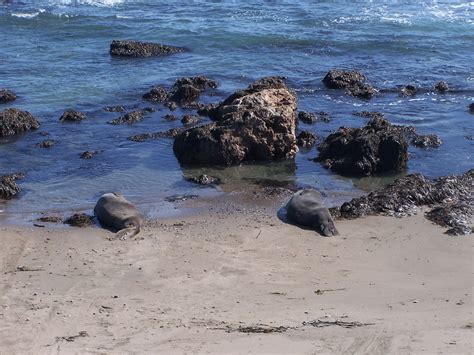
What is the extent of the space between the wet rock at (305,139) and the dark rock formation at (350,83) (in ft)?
12.1

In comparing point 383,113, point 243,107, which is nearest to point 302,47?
point 383,113

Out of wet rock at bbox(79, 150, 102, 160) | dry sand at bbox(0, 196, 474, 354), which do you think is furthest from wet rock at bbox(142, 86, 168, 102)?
dry sand at bbox(0, 196, 474, 354)

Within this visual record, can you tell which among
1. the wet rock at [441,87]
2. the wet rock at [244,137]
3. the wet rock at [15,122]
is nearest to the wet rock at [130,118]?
the wet rock at [15,122]

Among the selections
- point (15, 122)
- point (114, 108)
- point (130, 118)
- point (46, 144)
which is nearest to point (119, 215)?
point (46, 144)

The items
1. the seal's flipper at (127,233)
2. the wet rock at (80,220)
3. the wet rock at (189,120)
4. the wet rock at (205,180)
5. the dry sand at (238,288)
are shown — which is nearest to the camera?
the dry sand at (238,288)

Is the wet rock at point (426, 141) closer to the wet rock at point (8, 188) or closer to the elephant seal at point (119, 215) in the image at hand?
the elephant seal at point (119, 215)

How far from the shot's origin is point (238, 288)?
9.67m

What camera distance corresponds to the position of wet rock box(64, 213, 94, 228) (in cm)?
1198

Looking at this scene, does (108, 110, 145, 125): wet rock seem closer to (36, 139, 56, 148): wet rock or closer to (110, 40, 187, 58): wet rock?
(36, 139, 56, 148): wet rock

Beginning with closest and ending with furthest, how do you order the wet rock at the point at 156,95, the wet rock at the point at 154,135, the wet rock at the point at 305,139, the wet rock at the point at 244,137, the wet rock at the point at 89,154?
1. the wet rock at the point at 244,137
2. the wet rock at the point at 89,154
3. the wet rock at the point at 305,139
4. the wet rock at the point at 154,135
5. the wet rock at the point at 156,95

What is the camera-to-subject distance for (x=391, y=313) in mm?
8812

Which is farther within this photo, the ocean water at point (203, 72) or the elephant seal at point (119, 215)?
the ocean water at point (203, 72)

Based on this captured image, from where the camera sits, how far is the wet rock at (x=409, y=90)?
19658 mm

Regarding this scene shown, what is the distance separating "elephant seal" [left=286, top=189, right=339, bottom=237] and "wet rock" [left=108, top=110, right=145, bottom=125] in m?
5.95
